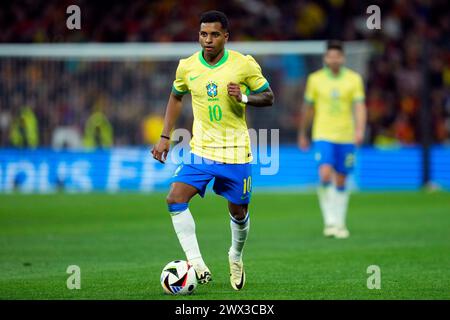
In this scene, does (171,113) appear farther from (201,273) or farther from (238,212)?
(201,273)

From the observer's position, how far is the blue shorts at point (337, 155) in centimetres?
1523

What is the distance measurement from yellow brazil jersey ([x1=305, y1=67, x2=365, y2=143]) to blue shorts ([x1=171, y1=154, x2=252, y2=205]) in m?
5.91

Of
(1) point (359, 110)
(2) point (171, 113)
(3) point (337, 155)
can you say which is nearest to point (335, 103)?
(1) point (359, 110)

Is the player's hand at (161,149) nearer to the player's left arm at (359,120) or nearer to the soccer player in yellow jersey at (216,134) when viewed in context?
the soccer player in yellow jersey at (216,134)

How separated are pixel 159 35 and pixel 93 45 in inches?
113

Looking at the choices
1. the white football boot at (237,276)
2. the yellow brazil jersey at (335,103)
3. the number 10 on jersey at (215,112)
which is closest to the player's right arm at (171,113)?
the number 10 on jersey at (215,112)

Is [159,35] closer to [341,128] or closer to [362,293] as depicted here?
[341,128]

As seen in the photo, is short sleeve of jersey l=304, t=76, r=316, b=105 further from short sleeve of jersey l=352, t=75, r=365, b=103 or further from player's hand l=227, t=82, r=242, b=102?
player's hand l=227, t=82, r=242, b=102

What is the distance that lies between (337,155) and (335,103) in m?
0.80

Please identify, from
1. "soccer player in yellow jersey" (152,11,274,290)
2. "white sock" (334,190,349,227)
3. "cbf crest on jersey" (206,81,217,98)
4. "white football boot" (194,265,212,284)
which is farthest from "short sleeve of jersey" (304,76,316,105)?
"white football boot" (194,265,212,284)

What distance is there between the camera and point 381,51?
30312 mm

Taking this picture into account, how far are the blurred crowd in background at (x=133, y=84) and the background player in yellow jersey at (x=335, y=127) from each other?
408 inches

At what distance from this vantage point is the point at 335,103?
1541 cm
